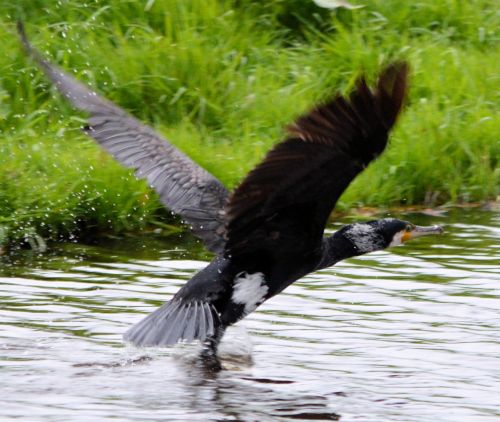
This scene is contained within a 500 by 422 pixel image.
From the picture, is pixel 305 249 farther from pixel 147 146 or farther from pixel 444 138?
pixel 444 138

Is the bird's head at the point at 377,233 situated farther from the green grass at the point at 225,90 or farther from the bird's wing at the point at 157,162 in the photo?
the green grass at the point at 225,90

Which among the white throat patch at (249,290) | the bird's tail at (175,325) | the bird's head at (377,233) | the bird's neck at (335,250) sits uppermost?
the bird's head at (377,233)

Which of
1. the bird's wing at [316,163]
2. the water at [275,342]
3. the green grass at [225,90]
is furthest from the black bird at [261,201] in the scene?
the green grass at [225,90]

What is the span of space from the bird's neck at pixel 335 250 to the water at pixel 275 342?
33cm

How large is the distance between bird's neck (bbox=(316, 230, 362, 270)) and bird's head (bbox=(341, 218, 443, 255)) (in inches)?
0.6

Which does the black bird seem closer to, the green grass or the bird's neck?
the bird's neck

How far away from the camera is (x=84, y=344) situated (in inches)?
Result: 209

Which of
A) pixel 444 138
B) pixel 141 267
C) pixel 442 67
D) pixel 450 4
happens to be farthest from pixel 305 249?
pixel 450 4

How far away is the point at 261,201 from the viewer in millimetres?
4801

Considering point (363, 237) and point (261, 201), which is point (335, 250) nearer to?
point (363, 237)

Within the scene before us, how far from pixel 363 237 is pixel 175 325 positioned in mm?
1010

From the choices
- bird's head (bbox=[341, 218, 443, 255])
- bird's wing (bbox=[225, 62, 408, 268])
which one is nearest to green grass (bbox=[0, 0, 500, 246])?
bird's head (bbox=[341, 218, 443, 255])

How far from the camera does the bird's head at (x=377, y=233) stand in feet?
18.3

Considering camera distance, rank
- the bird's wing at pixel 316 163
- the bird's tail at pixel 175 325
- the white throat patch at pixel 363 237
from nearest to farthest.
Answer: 1. the bird's wing at pixel 316 163
2. the bird's tail at pixel 175 325
3. the white throat patch at pixel 363 237
